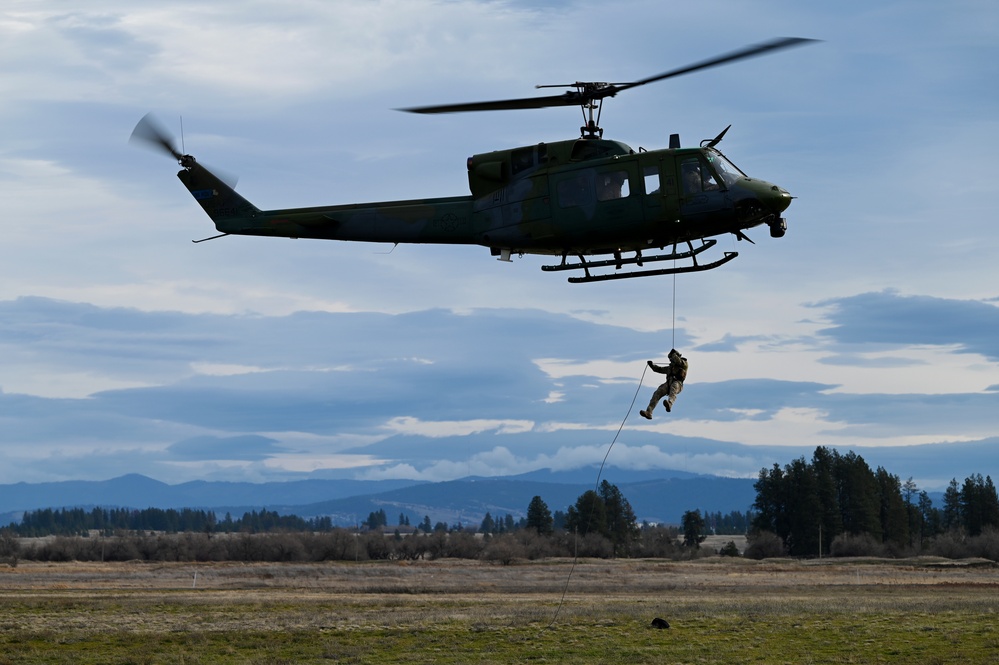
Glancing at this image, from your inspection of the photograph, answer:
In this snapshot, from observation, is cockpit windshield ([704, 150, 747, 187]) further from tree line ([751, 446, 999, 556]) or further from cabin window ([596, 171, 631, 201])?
tree line ([751, 446, 999, 556])

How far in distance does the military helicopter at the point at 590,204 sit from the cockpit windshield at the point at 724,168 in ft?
0.09

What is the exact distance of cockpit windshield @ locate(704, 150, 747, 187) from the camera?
25.7 meters

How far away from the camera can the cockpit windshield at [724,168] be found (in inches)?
1013

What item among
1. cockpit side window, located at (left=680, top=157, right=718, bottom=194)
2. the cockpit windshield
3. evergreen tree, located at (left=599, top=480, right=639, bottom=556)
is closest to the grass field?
cockpit side window, located at (left=680, top=157, right=718, bottom=194)

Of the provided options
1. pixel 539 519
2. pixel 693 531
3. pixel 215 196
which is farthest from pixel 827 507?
pixel 215 196

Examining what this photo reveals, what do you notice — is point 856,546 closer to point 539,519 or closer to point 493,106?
point 539,519

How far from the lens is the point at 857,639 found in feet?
128

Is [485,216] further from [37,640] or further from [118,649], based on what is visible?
[37,640]

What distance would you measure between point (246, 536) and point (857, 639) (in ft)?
304

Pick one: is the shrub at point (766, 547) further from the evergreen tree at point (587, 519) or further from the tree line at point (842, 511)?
the evergreen tree at point (587, 519)

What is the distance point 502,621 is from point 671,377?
20979mm

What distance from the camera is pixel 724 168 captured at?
2586 cm

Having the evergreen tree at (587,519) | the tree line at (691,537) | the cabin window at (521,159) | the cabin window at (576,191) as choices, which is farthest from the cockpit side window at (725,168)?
the evergreen tree at (587,519)

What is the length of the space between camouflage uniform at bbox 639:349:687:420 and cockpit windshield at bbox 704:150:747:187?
3862 mm
